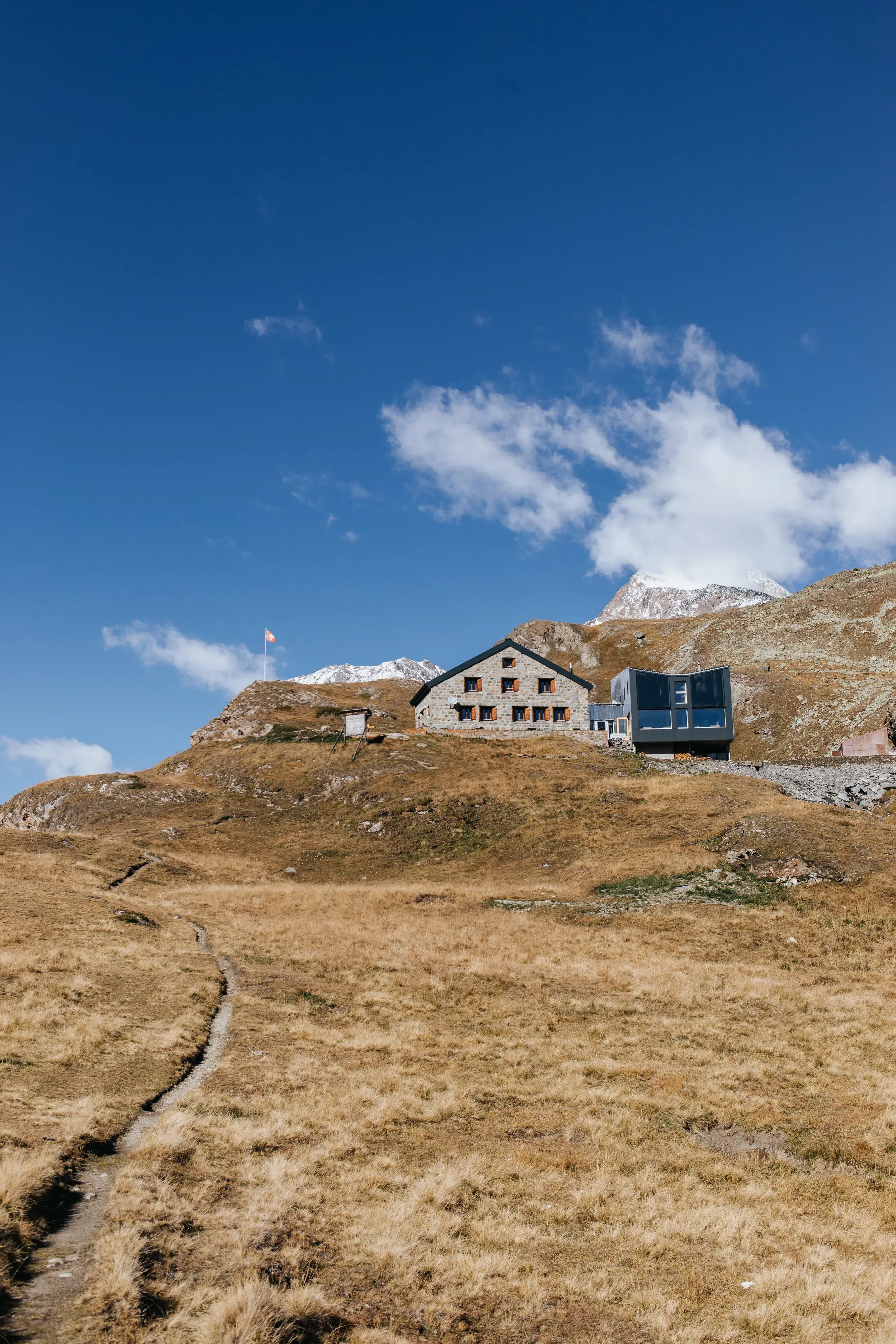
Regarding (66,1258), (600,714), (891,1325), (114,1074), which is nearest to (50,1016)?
(114,1074)

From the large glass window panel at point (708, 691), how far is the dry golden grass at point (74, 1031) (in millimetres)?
56243

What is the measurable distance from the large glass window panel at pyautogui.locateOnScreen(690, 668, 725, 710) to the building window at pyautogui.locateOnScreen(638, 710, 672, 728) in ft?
9.09

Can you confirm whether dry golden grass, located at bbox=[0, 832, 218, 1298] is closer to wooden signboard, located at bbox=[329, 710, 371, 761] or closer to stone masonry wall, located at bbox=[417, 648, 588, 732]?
wooden signboard, located at bbox=[329, 710, 371, 761]

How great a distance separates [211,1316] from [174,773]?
249 ft

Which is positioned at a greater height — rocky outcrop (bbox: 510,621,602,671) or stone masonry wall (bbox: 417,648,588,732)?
rocky outcrop (bbox: 510,621,602,671)

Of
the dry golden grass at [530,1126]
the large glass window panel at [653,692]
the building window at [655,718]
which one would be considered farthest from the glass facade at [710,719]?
the dry golden grass at [530,1126]

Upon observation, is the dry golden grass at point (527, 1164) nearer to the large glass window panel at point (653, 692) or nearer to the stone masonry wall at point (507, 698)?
the large glass window panel at point (653, 692)

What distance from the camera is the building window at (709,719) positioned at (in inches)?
3027

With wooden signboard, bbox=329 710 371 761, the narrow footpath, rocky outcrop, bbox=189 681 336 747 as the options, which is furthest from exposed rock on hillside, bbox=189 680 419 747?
the narrow footpath

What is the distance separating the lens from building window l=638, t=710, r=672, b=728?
77.4 m

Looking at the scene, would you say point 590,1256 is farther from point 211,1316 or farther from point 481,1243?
point 211,1316

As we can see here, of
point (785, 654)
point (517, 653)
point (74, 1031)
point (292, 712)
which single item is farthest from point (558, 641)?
point (74, 1031)

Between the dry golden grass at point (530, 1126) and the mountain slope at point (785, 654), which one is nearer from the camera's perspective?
the dry golden grass at point (530, 1126)

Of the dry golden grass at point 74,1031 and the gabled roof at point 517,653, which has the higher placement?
the gabled roof at point 517,653
